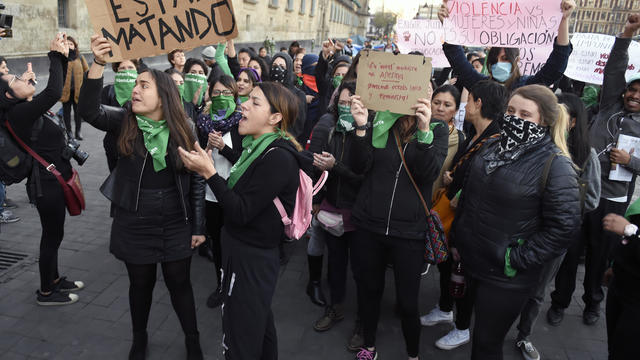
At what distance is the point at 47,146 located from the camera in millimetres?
3578

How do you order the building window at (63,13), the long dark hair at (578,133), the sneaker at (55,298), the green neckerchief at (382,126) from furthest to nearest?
the building window at (63,13) → the sneaker at (55,298) → the long dark hair at (578,133) → the green neckerchief at (382,126)

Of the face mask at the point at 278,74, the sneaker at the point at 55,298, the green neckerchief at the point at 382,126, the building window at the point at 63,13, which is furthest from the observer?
the building window at the point at 63,13

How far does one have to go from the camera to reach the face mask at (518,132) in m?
2.42

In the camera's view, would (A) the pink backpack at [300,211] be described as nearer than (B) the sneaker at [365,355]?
Yes

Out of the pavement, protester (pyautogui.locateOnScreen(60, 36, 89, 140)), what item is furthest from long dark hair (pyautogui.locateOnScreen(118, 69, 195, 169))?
protester (pyautogui.locateOnScreen(60, 36, 89, 140))

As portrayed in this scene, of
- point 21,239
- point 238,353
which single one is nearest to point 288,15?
point 21,239

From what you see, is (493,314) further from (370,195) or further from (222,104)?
(222,104)

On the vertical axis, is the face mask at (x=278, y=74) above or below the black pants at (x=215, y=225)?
above

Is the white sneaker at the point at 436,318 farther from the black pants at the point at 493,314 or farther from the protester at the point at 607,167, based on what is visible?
the black pants at the point at 493,314

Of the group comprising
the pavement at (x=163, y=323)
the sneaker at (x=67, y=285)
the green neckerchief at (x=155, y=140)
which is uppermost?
the green neckerchief at (x=155, y=140)

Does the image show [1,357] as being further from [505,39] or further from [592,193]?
[505,39]

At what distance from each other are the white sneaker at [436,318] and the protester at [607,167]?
97 centimetres

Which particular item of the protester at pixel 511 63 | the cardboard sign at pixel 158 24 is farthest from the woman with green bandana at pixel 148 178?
the protester at pixel 511 63

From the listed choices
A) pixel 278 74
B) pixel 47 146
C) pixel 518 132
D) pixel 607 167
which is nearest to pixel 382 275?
pixel 518 132
